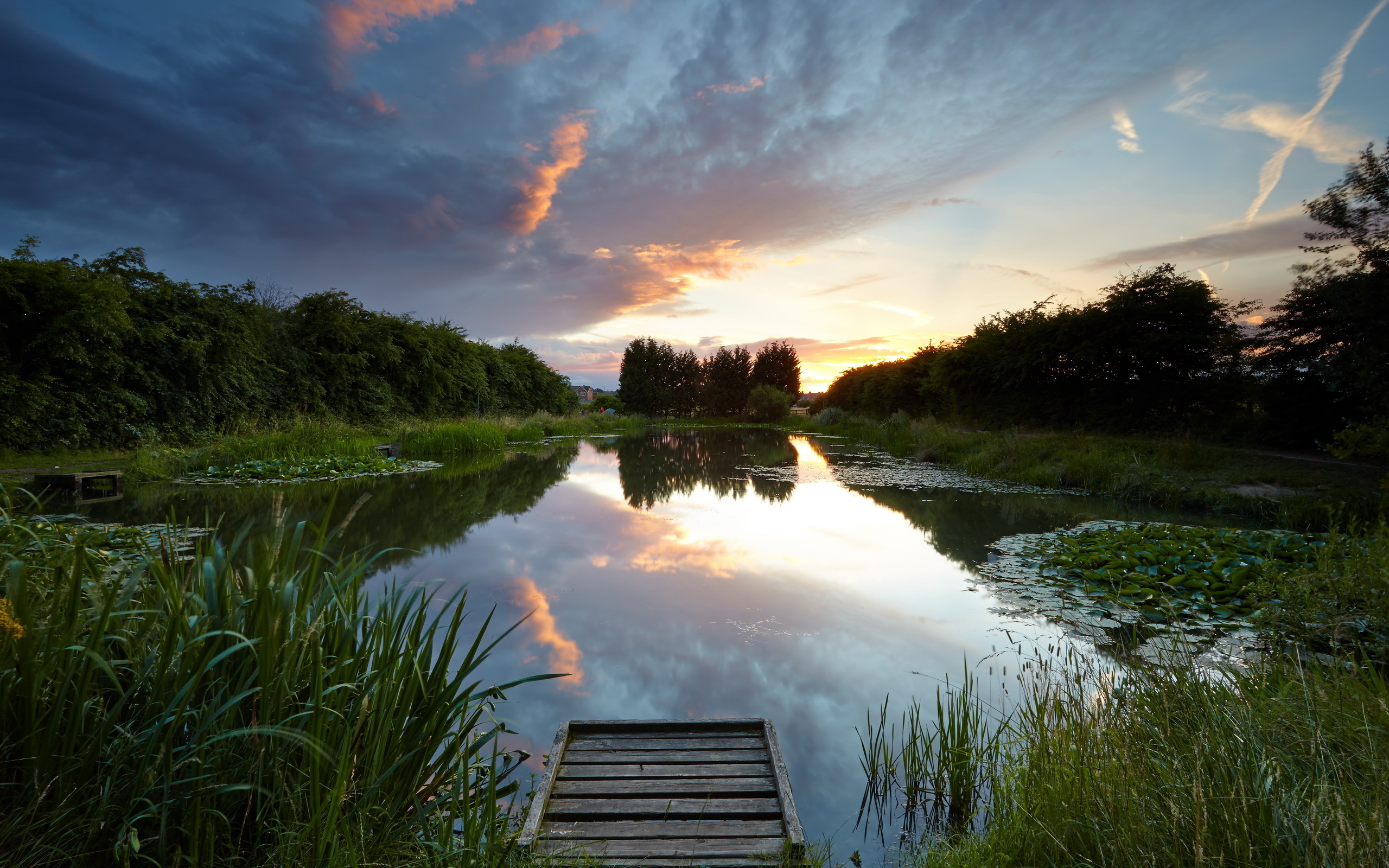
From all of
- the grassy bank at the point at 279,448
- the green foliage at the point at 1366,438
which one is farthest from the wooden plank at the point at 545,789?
the grassy bank at the point at 279,448

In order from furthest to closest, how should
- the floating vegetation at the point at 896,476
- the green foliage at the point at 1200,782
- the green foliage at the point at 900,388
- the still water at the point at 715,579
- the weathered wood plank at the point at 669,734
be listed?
the green foliage at the point at 900,388 < the floating vegetation at the point at 896,476 < the still water at the point at 715,579 < the weathered wood plank at the point at 669,734 < the green foliage at the point at 1200,782

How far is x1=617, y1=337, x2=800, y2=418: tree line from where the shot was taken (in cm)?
4397

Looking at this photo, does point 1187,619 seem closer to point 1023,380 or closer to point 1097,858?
point 1097,858

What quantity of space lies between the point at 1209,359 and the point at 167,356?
22.1m

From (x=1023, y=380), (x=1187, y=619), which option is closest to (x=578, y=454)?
(x=1023, y=380)

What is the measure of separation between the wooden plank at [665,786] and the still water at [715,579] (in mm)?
258

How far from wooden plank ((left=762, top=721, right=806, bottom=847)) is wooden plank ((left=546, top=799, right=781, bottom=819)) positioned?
0.17 feet

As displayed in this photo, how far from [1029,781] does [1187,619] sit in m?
3.13

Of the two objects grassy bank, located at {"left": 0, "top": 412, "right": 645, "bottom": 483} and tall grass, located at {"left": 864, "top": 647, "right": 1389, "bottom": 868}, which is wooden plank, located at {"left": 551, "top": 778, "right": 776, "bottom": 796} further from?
grassy bank, located at {"left": 0, "top": 412, "right": 645, "bottom": 483}

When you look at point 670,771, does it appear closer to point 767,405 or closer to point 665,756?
point 665,756

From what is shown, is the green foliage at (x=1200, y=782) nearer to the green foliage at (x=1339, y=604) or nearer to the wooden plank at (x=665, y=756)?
the wooden plank at (x=665, y=756)

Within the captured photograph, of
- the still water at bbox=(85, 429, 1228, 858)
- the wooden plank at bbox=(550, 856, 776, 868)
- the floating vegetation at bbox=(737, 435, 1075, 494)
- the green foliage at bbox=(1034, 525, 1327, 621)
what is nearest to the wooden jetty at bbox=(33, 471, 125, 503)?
the still water at bbox=(85, 429, 1228, 858)

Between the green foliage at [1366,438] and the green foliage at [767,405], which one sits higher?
the green foliage at [767,405]

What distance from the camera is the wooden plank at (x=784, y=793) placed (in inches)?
80.3
